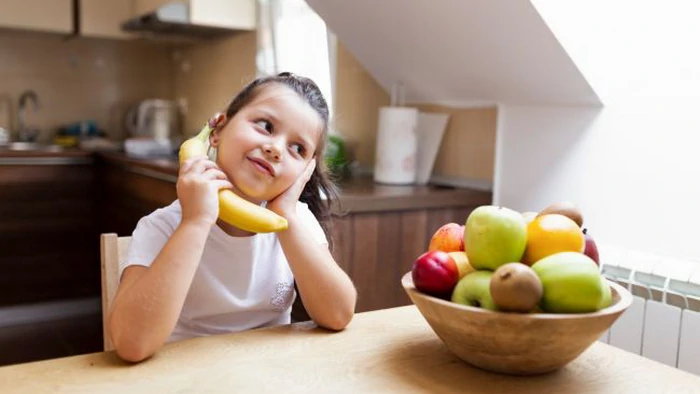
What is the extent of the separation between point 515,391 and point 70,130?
11.4 feet

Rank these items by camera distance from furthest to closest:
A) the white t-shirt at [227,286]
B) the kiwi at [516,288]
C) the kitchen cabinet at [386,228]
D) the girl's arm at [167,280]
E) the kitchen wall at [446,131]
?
the kitchen wall at [446,131]
the kitchen cabinet at [386,228]
the white t-shirt at [227,286]
the girl's arm at [167,280]
the kiwi at [516,288]

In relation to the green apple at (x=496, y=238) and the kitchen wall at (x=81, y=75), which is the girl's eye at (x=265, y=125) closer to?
the green apple at (x=496, y=238)

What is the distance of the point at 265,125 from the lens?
1.08m

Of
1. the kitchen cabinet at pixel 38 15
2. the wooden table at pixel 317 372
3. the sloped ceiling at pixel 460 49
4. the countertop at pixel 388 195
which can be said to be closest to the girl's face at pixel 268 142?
the wooden table at pixel 317 372

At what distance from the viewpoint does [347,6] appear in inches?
81.4

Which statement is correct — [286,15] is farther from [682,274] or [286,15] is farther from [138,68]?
[682,274]

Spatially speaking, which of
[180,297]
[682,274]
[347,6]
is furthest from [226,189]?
[347,6]

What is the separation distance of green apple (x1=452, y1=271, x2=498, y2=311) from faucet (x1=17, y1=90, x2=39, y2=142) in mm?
3445

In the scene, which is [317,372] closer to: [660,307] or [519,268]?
[519,268]

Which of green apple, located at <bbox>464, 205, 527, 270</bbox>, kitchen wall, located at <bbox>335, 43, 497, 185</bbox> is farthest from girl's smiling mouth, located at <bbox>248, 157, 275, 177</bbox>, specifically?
kitchen wall, located at <bbox>335, 43, 497, 185</bbox>

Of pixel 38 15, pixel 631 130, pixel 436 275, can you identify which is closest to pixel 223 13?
pixel 38 15

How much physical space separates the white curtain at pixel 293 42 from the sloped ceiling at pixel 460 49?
0.50 meters

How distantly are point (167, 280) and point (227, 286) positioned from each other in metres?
0.24

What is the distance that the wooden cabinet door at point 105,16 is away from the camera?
138 inches
